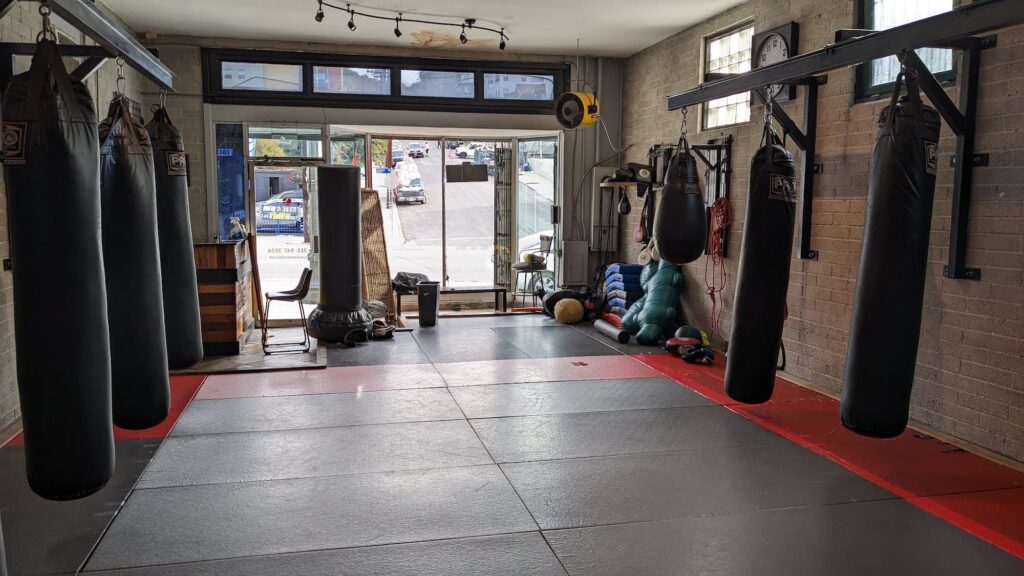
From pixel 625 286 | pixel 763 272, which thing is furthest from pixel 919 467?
pixel 625 286

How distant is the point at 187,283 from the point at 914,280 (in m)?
3.14

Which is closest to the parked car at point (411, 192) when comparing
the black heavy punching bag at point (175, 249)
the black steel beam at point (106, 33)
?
the black steel beam at point (106, 33)

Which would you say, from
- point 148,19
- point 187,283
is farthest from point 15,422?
point 148,19

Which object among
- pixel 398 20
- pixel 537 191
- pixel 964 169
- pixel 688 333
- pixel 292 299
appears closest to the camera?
pixel 964 169

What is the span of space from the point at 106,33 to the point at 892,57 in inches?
203

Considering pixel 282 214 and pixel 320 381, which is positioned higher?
pixel 282 214

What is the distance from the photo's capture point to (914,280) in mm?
3006

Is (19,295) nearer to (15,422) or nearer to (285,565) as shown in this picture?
(285,565)

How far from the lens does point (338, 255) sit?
802 cm

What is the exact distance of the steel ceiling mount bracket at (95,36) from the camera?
2.50m

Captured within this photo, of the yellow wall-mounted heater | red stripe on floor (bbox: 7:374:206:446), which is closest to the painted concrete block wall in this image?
the yellow wall-mounted heater

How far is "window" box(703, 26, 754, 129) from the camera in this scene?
7512 mm

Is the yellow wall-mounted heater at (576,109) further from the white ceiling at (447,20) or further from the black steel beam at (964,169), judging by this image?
the black steel beam at (964,169)

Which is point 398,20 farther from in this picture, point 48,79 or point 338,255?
point 48,79
